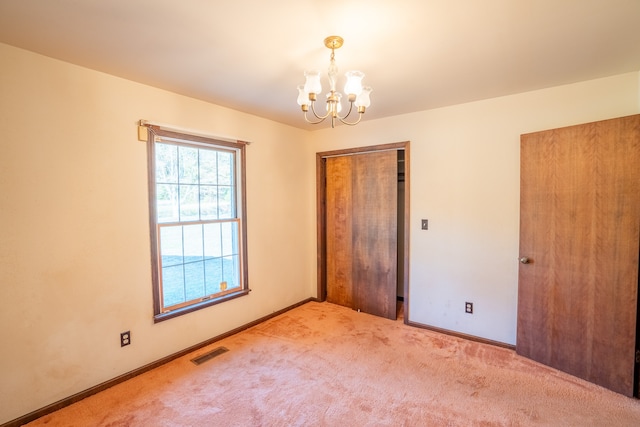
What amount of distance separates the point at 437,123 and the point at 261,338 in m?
2.94

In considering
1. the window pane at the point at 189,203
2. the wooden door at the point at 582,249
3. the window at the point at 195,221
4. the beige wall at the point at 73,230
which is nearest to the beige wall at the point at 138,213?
the beige wall at the point at 73,230

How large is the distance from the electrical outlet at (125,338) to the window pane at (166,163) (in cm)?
127

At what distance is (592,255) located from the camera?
2.27 m

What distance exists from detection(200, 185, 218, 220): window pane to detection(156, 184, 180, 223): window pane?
253 mm

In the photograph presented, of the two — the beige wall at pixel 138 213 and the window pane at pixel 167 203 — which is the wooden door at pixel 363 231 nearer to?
the beige wall at pixel 138 213

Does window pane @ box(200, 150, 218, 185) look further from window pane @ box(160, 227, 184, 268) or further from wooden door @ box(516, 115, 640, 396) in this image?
wooden door @ box(516, 115, 640, 396)

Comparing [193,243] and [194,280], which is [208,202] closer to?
[193,243]

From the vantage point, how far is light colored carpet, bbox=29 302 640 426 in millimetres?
1919

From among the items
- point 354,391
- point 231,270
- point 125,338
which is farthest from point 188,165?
point 354,391

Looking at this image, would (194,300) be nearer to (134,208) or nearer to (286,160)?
(134,208)

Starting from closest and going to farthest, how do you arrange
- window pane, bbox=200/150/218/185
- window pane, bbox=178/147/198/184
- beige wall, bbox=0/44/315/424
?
beige wall, bbox=0/44/315/424, window pane, bbox=178/147/198/184, window pane, bbox=200/150/218/185

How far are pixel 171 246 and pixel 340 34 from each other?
2.22 meters

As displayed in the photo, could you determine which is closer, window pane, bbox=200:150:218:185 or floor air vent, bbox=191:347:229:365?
floor air vent, bbox=191:347:229:365

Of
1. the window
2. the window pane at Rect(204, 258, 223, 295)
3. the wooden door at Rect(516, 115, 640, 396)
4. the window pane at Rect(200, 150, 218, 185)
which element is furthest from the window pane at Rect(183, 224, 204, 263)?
the wooden door at Rect(516, 115, 640, 396)
